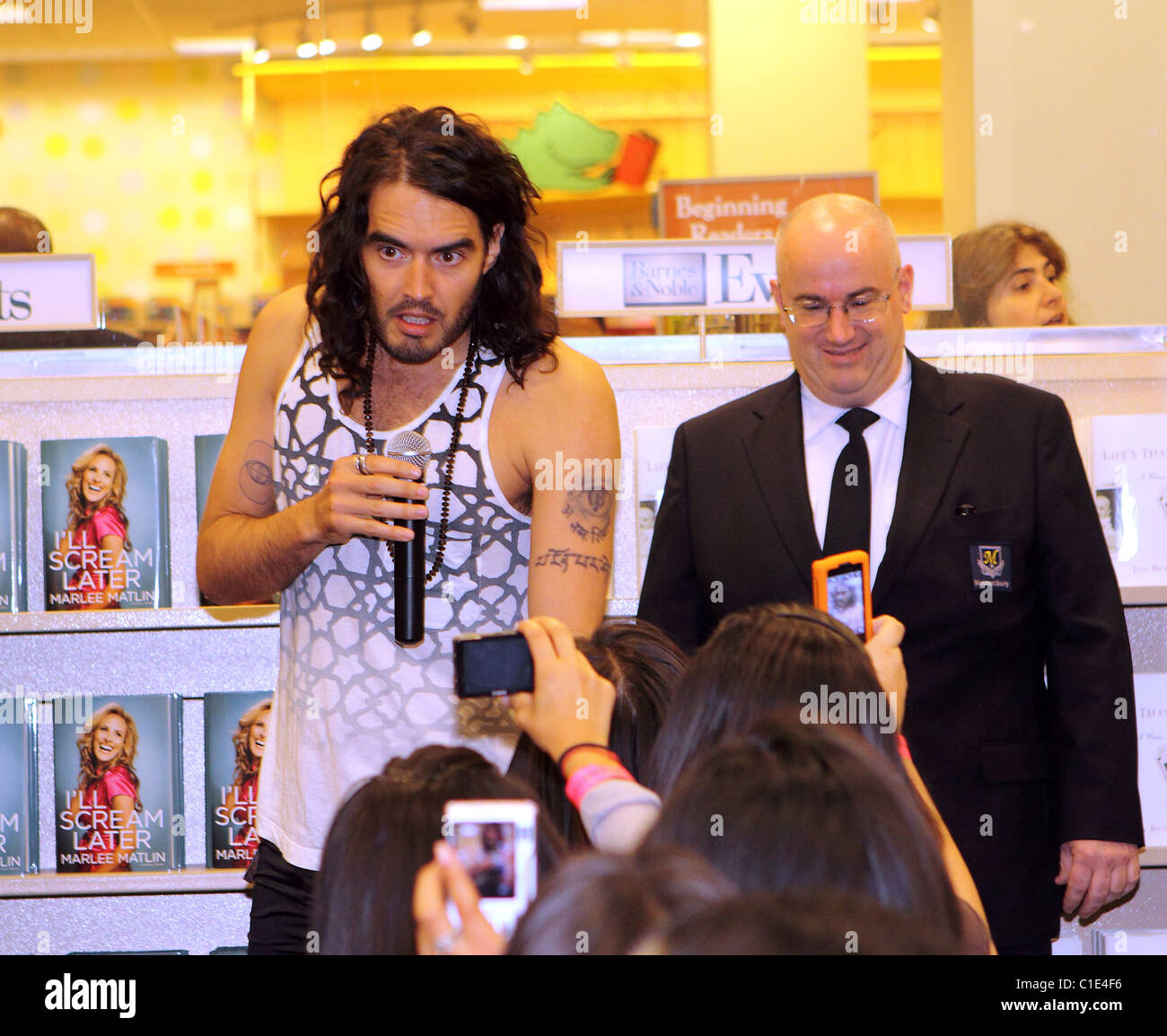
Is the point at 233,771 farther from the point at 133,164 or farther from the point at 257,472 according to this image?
the point at 133,164

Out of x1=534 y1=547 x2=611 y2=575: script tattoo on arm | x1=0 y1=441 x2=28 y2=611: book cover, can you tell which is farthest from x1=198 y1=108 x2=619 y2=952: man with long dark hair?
x1=0 y1=441 x2=28 y2=611: book cover

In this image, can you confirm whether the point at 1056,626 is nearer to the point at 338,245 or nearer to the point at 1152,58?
the point at 338,245

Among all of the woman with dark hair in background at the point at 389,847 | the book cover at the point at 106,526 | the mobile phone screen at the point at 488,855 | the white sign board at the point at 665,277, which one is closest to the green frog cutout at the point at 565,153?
the white sign board at the point at 665,277

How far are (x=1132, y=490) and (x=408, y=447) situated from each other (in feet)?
4.57

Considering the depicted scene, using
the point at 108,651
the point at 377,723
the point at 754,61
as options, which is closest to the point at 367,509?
the point at 377,723

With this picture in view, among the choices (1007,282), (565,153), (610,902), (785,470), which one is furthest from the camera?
(565,153)

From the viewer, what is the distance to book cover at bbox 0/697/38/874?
2.36 metres

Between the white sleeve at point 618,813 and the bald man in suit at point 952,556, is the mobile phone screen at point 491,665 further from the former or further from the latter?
the bald man in suit at point 952,556

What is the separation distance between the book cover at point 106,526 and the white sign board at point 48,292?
0.22 metres

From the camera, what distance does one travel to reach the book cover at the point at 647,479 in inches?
95.3

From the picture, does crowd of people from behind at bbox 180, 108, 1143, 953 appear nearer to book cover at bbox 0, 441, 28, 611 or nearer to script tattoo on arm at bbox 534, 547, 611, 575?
script tattoo on arm at bbox 534, 547, 611, 575

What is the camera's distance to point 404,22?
20.7ft

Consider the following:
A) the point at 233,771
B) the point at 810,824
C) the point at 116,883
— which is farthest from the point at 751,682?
the point at 116,883

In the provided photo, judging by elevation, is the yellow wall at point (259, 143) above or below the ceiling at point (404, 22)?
below
